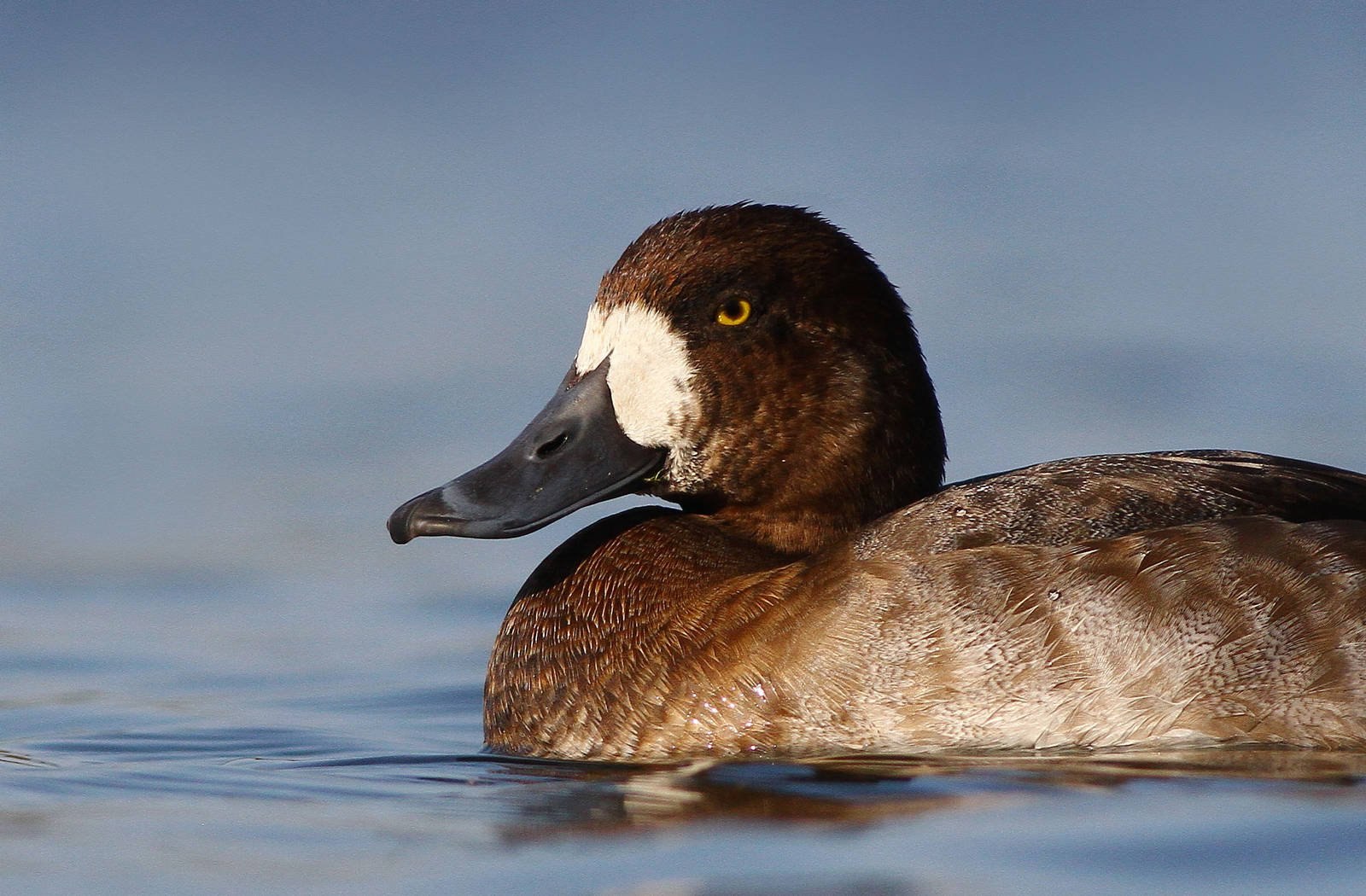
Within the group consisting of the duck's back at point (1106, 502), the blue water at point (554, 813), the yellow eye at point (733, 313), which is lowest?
the blue water at point (554, 813)

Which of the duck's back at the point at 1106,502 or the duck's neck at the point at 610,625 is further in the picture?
the duck's neck at the point at 610,625

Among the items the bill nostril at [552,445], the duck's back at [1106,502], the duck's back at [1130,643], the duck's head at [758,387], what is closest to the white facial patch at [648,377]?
the duck's head at [758,387]

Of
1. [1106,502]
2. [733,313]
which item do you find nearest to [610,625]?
[733,313]

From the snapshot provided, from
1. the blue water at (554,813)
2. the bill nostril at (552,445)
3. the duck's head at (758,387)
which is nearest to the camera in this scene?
the blue water at (554,813)

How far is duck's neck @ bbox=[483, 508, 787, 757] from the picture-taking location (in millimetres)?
4547

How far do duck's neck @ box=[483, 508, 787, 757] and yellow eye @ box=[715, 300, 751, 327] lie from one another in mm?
454

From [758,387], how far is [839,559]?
1.54ft

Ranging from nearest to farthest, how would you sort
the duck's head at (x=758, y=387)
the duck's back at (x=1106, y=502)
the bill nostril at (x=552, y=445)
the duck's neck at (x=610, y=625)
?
the duck's back at (x=1106, y=502)
the duck's neck at (x=610, y=625)
the duck's head at (x=758, y=387)
the bill nostril at (x=552, y=445)

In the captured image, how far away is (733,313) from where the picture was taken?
473cm

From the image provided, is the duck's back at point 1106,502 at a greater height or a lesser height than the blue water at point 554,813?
greater

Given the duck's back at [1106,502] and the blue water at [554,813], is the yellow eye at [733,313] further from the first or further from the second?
the blue water at [554,813]

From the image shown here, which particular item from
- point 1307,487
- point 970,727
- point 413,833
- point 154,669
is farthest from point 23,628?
point 1307,487

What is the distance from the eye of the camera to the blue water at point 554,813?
3.46m

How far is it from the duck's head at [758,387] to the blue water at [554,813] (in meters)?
0.65
